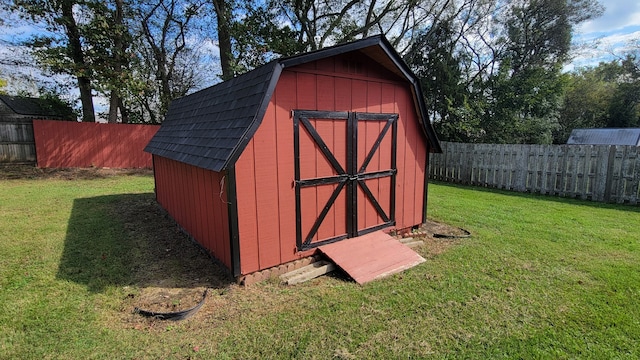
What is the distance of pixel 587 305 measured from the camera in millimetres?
3473

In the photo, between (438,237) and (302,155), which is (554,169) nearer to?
(438,237)

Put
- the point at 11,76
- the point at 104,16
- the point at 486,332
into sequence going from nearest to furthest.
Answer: the point at 486,332
the point at 104,16
the point at 11,76

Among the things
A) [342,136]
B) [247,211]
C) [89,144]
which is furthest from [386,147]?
[89,144]

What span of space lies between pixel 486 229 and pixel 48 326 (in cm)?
685

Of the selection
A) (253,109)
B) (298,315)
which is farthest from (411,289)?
(253,109)

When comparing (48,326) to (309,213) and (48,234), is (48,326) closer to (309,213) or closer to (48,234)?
(309,213)

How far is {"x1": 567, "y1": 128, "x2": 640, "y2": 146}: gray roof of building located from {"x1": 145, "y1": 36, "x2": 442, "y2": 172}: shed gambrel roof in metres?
25.6

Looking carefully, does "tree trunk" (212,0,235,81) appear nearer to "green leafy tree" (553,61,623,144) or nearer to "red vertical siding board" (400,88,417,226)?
"red vertical siding board" (400,88,417,226)

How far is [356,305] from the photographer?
11.6 feet

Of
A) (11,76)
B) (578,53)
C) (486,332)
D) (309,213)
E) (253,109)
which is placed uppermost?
(578,53)

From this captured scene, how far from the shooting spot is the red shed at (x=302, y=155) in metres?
3.92

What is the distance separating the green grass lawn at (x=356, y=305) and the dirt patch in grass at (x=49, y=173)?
25.2ft

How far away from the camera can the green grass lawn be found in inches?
111

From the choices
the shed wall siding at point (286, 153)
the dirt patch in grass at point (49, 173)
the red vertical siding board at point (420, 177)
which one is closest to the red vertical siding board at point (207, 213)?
the shed wall siding at point (286, 153)
